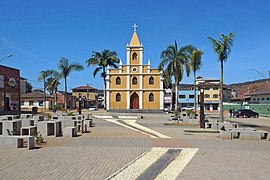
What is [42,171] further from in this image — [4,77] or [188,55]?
[4,77]

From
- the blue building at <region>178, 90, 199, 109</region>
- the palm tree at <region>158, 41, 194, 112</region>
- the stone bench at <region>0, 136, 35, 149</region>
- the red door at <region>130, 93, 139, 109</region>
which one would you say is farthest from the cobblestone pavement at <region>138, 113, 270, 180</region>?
the blue building at <region>178, 90, 199, 109</region>

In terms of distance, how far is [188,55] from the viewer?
40656 mm

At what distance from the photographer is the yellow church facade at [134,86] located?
6188 centimetres

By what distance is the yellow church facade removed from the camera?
61.9 m

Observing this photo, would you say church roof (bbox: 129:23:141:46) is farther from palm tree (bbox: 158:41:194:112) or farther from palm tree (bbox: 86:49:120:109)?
palm tree (bbox: 158:41:194:112)

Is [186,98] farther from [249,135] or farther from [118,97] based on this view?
[249,135]

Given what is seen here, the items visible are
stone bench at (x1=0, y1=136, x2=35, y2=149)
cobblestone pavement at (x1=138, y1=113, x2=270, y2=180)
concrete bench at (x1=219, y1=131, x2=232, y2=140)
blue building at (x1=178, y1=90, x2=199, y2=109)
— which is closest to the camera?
cobblestone pavement at (x1=138, y1=113, x2=270, y2=180)

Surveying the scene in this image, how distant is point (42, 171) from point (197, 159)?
4.75 metres

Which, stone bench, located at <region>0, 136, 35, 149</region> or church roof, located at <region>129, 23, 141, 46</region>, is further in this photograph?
church roof, located at <region>129, 23, 141, 46</region>

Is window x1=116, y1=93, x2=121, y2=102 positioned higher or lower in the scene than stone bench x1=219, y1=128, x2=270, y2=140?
higher

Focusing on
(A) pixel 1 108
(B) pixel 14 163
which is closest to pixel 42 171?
(B) pixel 14 163

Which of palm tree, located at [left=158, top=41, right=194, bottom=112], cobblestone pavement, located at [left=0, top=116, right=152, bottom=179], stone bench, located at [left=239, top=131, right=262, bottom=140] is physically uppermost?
palm tree, located at [left=158, top=41, right=194, bottom=112]

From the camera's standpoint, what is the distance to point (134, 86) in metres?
62.7

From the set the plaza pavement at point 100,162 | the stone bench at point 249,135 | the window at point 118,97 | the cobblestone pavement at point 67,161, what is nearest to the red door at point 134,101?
the window at point 118,97
